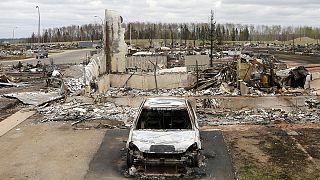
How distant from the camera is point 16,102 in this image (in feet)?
70.9

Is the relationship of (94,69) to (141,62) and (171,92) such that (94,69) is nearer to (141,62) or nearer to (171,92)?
(171,92)

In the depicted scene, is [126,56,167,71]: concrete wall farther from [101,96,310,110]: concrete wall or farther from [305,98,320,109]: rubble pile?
[305,98,320,109]: rubble pile

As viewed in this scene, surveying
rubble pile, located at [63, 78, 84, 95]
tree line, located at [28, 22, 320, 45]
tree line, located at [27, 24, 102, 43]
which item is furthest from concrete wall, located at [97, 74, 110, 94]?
tree line, located at [27, 24, 102, 43]

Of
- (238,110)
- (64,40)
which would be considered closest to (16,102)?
(238,110)

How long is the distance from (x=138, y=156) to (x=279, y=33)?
635 feet

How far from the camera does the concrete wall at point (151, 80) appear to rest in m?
27.7

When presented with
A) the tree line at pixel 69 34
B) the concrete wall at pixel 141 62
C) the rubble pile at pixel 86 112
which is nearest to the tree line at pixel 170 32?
the tree line at pixel 69 34

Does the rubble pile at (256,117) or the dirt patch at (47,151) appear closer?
the dirt patch at (47,151)

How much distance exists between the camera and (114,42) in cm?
2853

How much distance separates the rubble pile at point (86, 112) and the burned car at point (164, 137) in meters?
4.38

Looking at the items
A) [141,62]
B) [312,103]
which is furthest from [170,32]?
[312,103]

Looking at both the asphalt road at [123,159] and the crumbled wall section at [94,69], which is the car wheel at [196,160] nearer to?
the asphalt road at [123,159]

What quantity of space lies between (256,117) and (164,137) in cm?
727

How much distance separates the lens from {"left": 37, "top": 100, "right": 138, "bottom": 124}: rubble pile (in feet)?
55.8
